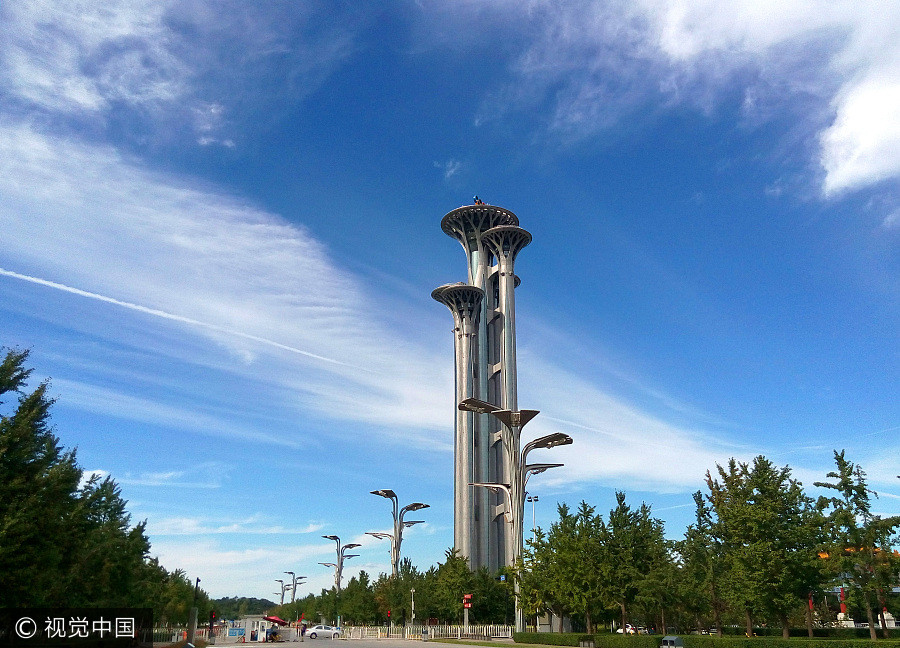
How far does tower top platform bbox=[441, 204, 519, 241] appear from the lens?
301 feet

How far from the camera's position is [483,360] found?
89812 mm

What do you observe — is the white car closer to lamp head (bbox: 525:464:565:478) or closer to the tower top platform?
lamp head (bbox: 525:464:565:478)

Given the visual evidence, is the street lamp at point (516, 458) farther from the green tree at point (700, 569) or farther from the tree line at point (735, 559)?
the green tree at point (700, 569)

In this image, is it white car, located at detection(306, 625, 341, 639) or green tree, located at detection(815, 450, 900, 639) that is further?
white car, located at detection(306, 625, 341, 639)

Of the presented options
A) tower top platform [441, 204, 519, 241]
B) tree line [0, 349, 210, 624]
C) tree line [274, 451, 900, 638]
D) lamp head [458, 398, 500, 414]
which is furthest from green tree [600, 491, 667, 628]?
tower top platform [441, 204, 519, 241]

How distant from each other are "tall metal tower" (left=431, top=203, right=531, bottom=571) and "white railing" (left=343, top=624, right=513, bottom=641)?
59.9 ft

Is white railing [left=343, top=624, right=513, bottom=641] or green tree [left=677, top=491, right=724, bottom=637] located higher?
green tree [left=677, top=491, right=724, bottom=637]

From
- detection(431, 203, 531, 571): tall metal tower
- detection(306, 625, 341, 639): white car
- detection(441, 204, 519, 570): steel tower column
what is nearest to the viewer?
detection(306, 625, 341, 639): white car

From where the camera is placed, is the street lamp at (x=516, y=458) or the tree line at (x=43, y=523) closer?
the tree line at (x=43, y=523)

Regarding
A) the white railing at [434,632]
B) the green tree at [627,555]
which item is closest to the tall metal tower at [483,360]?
the white railing at [434,632]

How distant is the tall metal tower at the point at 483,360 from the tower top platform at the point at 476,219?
0.13 metres

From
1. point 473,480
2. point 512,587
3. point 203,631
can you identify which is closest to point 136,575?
point 512,587

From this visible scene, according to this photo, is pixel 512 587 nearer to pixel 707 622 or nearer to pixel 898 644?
pixel 707 622

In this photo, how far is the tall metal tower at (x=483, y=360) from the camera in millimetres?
82000
